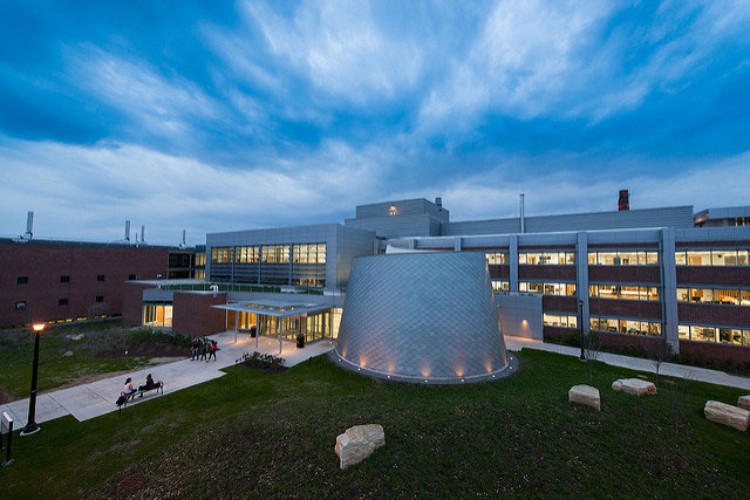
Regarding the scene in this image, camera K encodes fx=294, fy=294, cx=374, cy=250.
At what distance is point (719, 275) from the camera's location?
22.9 m

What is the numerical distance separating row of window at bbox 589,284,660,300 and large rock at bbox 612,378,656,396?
14.4 m

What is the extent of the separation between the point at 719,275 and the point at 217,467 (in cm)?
3492

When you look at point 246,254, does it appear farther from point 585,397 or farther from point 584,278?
point 585,397

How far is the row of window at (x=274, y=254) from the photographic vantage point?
37969 millimetres

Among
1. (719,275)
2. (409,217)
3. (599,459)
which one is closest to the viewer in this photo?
(599,459)

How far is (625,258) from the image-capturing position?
26.7 m

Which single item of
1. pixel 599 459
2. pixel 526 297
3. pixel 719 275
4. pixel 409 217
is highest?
pixel 409 217

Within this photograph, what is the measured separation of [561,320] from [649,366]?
804cm

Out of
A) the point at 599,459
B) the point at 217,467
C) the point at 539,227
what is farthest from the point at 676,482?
the point at 539,227

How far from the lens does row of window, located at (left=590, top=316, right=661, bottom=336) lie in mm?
25281

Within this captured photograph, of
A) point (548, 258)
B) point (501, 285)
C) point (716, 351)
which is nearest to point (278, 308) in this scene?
point (501, 285)

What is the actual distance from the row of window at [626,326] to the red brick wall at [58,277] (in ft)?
190

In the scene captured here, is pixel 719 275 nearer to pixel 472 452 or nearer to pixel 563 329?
pixel 563 329

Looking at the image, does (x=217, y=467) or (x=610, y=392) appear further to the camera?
(x=610, y=392)
